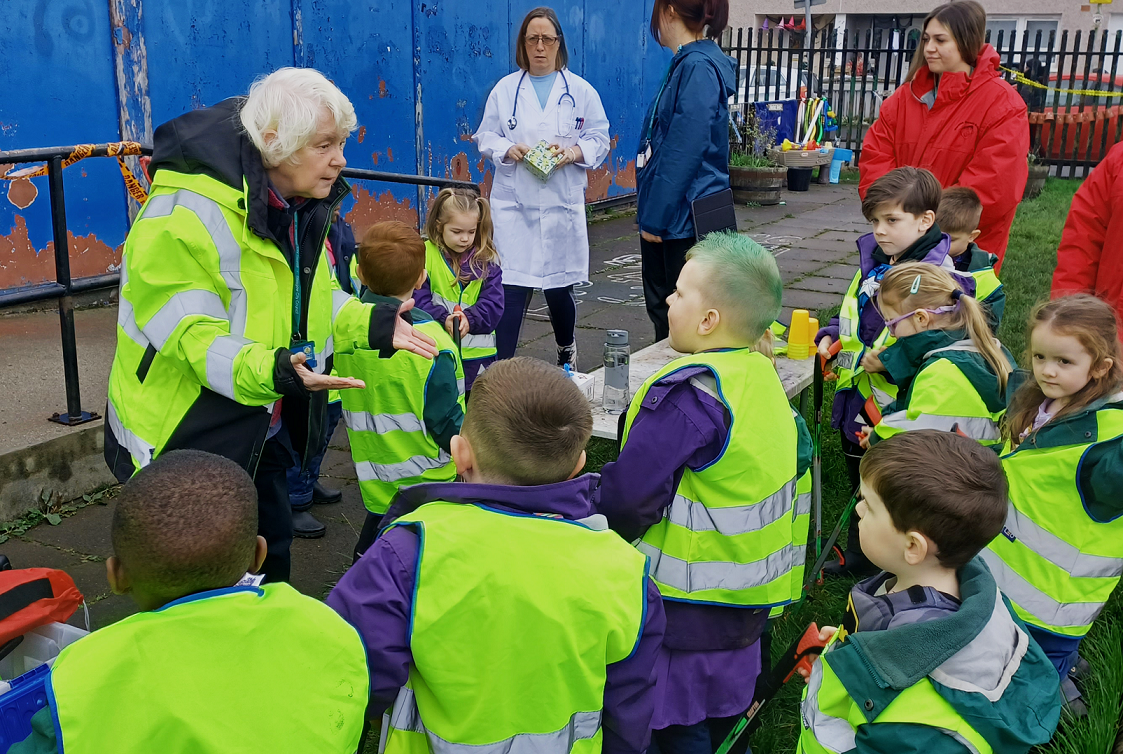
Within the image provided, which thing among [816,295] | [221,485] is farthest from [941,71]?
[221,485]

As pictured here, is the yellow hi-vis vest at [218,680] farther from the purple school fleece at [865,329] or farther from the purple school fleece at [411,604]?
the purple school fleece at [865,329]

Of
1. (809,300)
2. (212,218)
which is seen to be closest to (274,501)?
(212,218)

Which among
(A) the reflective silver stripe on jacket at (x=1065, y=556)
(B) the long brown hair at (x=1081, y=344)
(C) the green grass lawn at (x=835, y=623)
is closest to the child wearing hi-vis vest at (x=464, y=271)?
(C) the green grass lawn at (x=835, y=623)

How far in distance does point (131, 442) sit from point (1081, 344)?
2.54 m

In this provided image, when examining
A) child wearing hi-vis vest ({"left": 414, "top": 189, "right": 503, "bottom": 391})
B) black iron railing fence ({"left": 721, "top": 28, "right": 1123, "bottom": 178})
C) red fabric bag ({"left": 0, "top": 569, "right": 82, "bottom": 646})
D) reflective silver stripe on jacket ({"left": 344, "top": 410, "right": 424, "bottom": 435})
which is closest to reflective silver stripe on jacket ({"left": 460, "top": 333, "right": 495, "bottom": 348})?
child wearing hi-vis vest ({"left": 414, "top": 189, "right": 503, "bottom": 391})

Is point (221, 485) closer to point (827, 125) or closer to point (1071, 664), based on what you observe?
point (1071, 664)

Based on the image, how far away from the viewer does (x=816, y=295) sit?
8469mm

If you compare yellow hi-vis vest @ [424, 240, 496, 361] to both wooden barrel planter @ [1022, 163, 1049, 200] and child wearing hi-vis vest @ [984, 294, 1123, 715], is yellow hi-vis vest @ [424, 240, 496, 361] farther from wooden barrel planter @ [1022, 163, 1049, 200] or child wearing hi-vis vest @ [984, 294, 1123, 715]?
wooden barrel planter @ [1022, 163, 1049, 200]

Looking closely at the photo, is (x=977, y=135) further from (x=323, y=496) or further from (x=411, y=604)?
(x=411, y=604)

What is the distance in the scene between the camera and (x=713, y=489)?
2389 mm

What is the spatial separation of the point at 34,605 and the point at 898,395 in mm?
2808

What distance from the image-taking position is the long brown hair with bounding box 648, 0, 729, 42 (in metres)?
5.00

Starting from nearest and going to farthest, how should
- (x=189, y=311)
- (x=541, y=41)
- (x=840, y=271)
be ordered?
(x=189, y=311)
(x=541, y=41)
(x=840, y=271)

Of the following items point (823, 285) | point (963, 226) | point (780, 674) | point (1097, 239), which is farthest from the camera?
point (823, 285)
